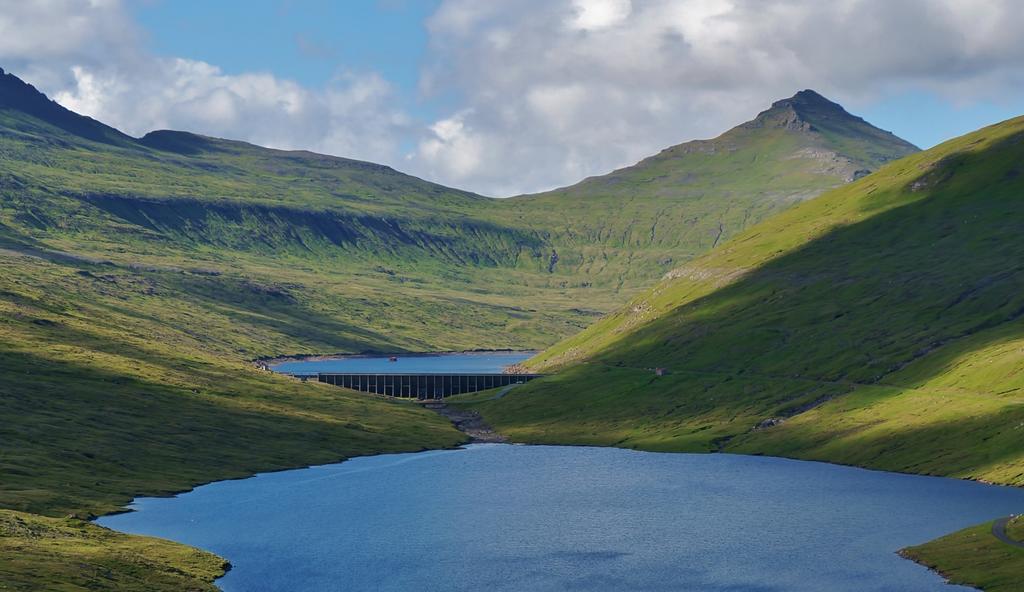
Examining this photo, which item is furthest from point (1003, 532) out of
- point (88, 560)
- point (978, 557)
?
point (88, 560)

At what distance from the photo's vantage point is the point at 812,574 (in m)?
162

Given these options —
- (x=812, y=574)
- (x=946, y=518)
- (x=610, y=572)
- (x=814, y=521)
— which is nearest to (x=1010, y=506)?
(x=946, y=518)

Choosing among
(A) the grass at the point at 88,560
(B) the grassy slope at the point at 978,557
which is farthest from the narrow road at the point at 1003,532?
(A) the grass at the point at 88,560

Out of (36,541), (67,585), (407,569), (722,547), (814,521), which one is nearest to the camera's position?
(67,585)

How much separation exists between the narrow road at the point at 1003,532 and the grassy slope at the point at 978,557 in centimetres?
66

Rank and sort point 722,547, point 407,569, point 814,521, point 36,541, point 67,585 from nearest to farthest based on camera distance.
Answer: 1. point 67,585
2. point 36,541
3. point 407,569
4. point 722,547
5. point 814,521

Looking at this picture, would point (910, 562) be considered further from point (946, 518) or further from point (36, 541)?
point (36, 541)

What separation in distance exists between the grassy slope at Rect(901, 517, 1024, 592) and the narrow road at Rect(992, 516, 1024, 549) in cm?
66

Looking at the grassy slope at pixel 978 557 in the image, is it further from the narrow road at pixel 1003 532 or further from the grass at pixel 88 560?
the grass at pixel 88 560

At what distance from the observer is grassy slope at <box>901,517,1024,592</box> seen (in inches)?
5748

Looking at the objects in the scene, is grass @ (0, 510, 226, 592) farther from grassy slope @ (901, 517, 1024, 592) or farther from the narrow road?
the narrow road

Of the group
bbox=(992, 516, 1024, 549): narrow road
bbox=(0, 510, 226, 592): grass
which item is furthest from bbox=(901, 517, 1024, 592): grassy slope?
bbox=(0, 510, 226, 592): grass

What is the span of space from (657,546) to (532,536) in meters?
20.8

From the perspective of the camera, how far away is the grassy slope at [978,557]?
146 meters
